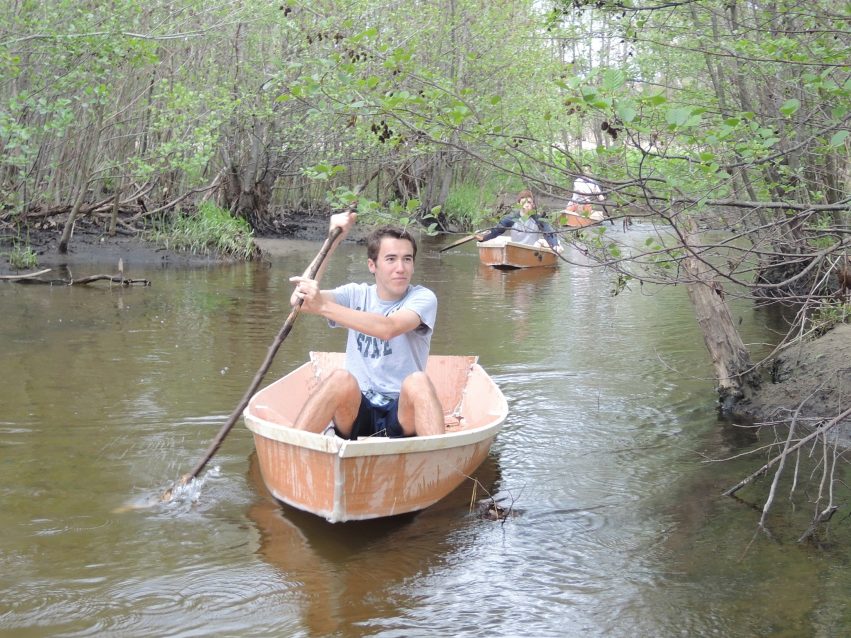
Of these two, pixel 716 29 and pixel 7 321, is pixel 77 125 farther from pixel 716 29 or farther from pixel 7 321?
pixel 716 29

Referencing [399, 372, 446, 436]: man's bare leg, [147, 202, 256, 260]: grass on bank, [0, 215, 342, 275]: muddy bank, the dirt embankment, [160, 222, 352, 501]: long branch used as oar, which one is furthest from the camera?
[147, 202, 256, 260]: grass on bank

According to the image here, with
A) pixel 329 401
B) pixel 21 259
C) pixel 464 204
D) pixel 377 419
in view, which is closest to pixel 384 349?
pixel 377 419

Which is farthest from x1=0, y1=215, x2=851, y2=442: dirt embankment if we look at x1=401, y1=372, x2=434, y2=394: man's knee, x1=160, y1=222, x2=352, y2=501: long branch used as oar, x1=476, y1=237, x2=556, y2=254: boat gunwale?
x1=476, y1=237, x2=556, y2=254: boat gunwale

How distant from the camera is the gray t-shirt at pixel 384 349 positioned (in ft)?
16.8

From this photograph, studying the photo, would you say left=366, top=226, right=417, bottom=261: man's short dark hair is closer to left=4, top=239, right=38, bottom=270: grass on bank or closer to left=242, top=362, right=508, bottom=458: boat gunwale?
left=242, top=362, right=508, bottom=458: boat gunwale

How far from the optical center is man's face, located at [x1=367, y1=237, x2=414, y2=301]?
5035mm

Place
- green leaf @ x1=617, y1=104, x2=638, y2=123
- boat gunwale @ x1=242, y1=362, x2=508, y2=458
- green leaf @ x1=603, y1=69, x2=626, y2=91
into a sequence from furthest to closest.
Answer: boat gunwale @ x1=242, y1=362, x2=508, y2=458 → green leaf @ x1=603, y1=69, x2=626, y2=91 → green leaf @ x1=617, y1=104, x2=638, y2=123

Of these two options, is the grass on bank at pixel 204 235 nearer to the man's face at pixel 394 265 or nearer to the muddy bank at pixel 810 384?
the muddy bank at pixel 810 384

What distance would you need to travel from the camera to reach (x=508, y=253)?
15352 mm

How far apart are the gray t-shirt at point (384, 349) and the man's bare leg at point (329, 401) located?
0.92 ft

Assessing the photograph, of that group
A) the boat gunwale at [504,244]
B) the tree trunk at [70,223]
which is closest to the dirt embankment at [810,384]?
the boat gunwale at [504,244]

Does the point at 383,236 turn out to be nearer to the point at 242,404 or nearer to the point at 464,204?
the point at 242,404

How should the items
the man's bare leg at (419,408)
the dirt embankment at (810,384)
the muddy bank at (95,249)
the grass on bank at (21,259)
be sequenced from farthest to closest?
the muddy bank at (95,249)
the grass on bank at (21,259)
the dirt embankment at (810,384)
the man's bare leg at (419,408)

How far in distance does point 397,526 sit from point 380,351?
35.5 inches
